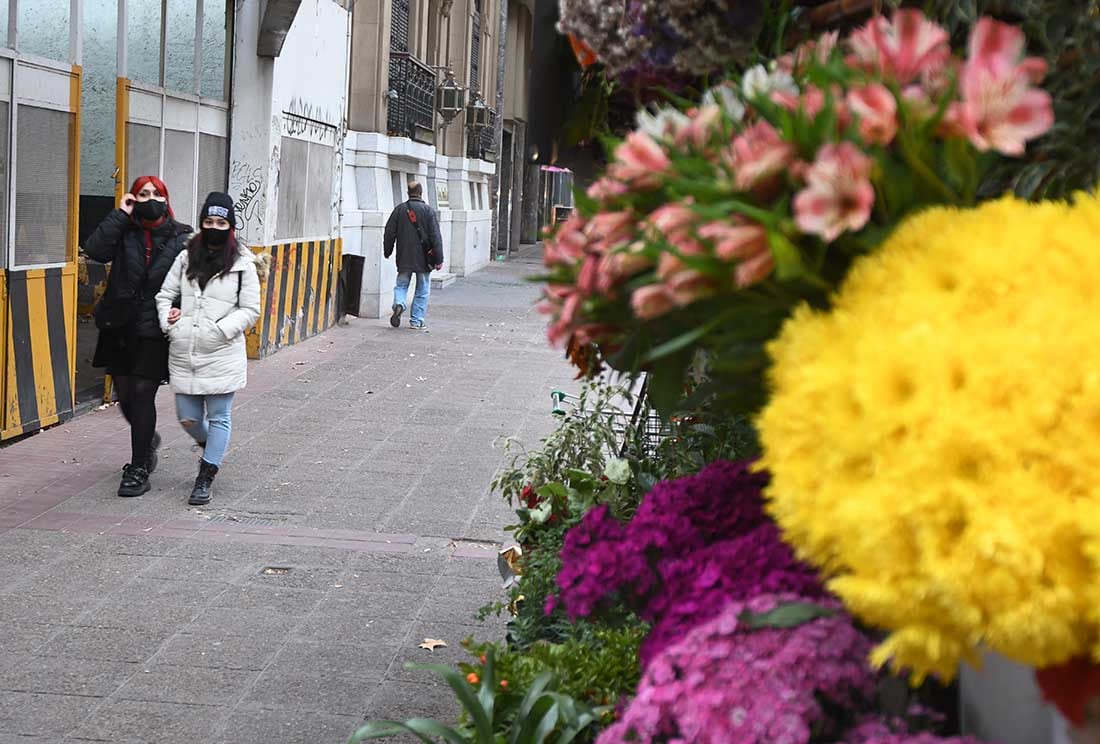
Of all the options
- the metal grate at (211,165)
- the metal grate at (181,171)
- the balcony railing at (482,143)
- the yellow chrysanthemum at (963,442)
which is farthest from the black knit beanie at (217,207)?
the balcony railing at (482,143)

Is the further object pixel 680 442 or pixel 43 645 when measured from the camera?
pixel 43 645

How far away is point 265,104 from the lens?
1427 centimetres

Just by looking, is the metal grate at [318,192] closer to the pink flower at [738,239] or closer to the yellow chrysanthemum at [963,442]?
the pink flower at [738,239]

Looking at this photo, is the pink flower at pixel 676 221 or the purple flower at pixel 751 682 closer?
the pink flower at pixel 676 221

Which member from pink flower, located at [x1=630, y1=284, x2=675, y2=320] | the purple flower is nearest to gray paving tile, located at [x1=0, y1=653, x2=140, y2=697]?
the purple flower

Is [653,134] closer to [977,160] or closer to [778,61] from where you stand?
[778,61]

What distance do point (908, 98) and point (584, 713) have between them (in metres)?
1.81

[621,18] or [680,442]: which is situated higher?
[621,18]

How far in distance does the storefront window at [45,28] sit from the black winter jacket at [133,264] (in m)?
2.06

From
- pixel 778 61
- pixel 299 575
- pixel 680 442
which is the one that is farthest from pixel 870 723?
pixel 299 575

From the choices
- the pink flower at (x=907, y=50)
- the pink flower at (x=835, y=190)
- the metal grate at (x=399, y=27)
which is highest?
the metal grate at (x=399, y=27)

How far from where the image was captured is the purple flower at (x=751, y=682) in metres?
1.80

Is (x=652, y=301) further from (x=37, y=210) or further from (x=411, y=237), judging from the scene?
(x=411, y=237)

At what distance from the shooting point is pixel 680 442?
15.1ft
